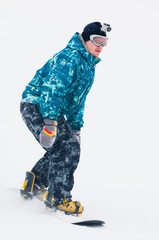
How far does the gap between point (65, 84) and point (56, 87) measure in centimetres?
10

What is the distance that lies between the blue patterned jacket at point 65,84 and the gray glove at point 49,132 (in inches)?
2.3

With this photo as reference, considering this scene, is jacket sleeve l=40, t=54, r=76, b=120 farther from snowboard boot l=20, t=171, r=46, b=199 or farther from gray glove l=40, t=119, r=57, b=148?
snowboard boot l=20, t=171, r=46, b=199

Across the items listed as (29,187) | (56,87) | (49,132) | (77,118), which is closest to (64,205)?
(29,187)

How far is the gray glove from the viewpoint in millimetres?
3283

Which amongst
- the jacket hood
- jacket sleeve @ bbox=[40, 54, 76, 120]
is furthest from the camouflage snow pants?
the jacket hood

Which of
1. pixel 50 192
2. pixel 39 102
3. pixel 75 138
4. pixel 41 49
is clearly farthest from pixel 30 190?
pixel 41 49

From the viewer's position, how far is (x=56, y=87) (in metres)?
3.32

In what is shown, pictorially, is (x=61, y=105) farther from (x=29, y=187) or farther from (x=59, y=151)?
(x=29, y=187)

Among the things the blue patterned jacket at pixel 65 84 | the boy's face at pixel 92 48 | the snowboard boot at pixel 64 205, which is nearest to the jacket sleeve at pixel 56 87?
A: the blue patterned jacket at pixel 65 84

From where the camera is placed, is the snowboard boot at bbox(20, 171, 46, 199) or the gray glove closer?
the gray glove

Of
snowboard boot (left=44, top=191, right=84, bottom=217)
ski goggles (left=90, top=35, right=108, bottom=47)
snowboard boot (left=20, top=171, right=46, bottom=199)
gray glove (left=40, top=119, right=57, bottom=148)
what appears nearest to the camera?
gray glove (left=40, top=119, right=57, bottom=148)

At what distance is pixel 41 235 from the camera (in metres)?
2.62

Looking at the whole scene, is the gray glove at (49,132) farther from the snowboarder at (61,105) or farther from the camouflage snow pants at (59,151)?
the camouflage snow pants at (59,151)

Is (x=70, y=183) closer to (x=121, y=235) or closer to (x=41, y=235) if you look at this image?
(x=121, y=235)
